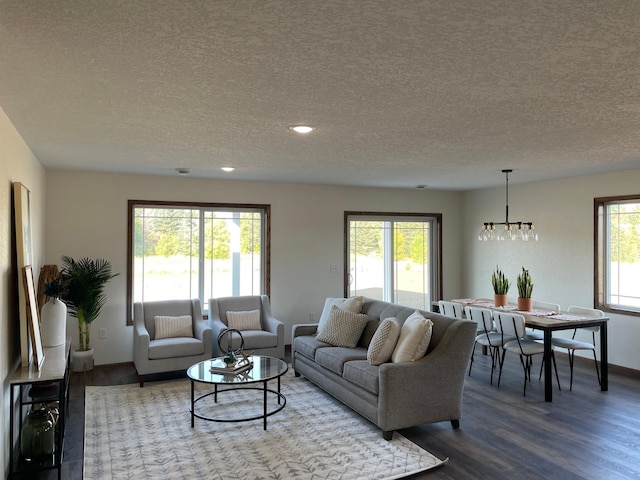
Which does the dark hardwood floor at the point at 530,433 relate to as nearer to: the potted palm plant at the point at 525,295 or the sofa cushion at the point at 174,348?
the sofa cushion at the point at 174,348

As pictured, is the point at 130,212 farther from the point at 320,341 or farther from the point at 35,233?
the point at 320,341

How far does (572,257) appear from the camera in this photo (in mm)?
6391

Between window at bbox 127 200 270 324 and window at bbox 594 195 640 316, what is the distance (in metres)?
4.31

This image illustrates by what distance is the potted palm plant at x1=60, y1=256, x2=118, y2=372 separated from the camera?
5238 mm

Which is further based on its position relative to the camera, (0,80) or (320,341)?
(320,341)

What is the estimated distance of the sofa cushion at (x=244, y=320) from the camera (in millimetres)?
5973

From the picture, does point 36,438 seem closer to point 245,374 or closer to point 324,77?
point 245,374

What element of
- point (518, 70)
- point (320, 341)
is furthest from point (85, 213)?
point (518, 70)

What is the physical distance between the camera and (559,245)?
21.6 ft

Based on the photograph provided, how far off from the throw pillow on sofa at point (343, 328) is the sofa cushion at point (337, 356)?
0.46 feet

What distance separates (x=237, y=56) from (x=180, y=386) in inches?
158

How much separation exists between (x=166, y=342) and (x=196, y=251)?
1.55 meters

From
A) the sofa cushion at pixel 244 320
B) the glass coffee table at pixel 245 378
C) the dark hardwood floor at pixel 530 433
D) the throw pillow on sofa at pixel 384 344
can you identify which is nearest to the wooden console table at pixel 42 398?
the dark hardwood floor at pixel 530 433

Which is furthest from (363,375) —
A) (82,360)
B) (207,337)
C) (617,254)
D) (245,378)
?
(617,254)
